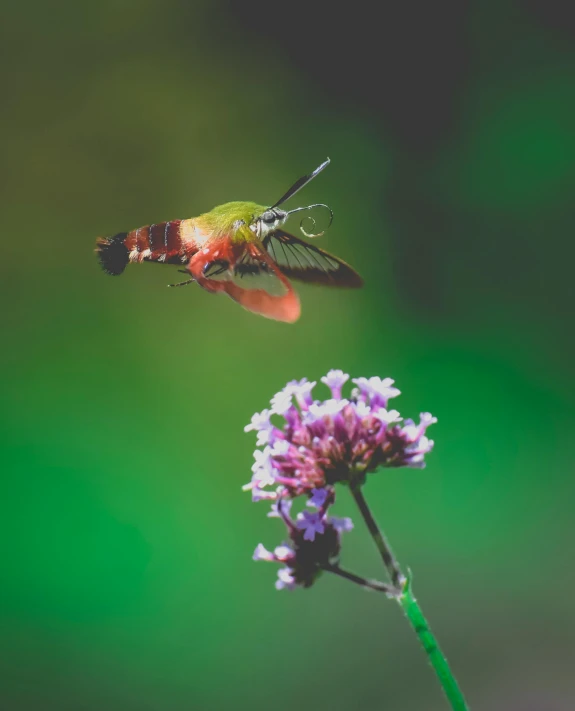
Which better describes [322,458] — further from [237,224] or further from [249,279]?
[237,224]

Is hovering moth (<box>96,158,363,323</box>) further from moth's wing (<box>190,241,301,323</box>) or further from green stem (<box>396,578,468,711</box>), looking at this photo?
green stem (<box>396,578,468,711</box>)

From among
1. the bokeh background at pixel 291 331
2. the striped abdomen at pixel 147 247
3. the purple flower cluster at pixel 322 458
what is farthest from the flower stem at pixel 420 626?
the bokeh background at pixel 291 331

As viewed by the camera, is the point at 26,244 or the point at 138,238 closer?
the point at 138,238

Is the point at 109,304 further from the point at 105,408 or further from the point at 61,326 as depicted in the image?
the point at 105,408

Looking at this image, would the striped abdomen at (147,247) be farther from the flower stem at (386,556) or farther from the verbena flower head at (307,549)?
the flower stem at (386,556)

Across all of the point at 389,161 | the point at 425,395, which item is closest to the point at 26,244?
the point at 389,161

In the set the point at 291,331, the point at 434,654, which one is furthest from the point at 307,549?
the point at 291,331

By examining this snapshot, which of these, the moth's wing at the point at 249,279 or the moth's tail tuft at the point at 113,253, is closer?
the moth's wing at the point at 249,279
